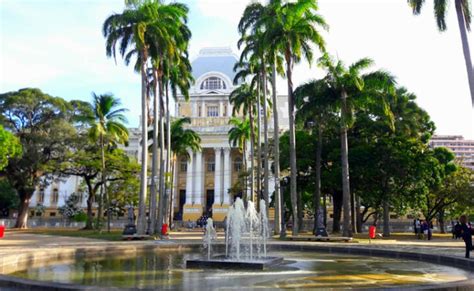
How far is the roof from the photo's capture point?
80.2 metres

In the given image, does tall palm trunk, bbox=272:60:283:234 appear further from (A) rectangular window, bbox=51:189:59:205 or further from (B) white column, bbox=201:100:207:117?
(A) rectangular window, bbox=51:189:59:205

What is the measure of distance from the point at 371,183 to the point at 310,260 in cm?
2190

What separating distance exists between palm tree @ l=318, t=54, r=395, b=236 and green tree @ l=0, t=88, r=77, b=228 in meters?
25.7

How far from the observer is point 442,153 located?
4050 centimetres

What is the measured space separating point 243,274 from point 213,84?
68.8 metres

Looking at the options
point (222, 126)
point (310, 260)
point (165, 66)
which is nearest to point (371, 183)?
point (165, 66)

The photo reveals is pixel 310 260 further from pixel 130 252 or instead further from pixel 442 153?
pixel 442 153

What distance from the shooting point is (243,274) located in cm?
1205

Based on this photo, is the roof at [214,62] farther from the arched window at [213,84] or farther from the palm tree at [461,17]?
the palm tree at [461,17]

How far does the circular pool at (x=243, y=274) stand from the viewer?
10289 millimetres

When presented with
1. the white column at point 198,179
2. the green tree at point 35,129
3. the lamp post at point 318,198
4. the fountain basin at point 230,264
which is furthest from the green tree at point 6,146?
the white column at point 198,179

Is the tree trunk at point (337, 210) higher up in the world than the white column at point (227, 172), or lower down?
lower down

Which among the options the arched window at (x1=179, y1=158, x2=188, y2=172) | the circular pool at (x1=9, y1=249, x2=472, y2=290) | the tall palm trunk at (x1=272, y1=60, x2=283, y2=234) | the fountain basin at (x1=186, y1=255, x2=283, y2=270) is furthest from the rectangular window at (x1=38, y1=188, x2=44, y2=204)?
the fountain basin at (x1=186, y1=255, x2=283, y2=270)

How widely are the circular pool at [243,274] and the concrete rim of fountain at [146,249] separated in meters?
0.54
